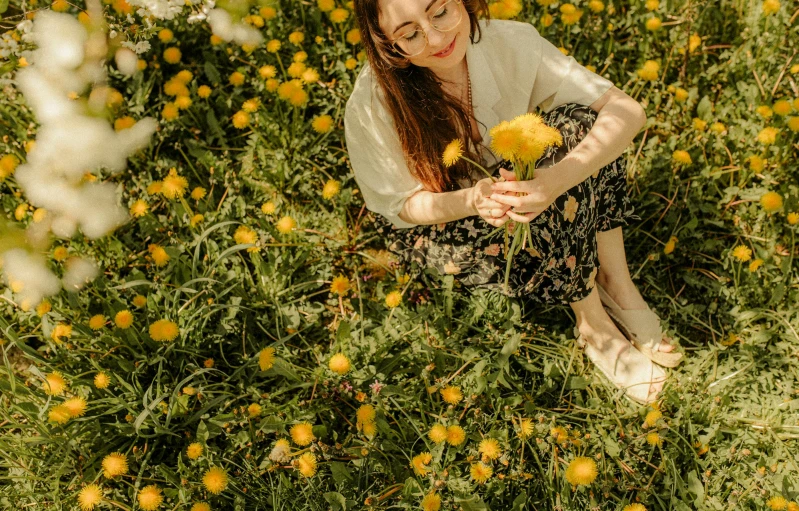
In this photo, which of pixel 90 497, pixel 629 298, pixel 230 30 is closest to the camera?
pixel 90 497

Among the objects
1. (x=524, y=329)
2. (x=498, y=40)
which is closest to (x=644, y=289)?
(x=524, y=329)

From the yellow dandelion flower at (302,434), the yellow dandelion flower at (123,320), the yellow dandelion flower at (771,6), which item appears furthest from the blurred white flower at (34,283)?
the yellow dandelion flower at (771,6)

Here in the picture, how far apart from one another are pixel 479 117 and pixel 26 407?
1.58 meters

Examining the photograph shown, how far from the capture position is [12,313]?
2.15 m

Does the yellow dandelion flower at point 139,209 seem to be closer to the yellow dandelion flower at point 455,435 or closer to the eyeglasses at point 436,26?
the eyeglasses at point 436,26

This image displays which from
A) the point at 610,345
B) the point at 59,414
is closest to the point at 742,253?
the point at 610,345

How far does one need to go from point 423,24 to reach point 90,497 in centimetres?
155

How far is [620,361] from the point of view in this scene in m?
1.93

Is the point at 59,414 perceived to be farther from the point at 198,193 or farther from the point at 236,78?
the point at 236,78

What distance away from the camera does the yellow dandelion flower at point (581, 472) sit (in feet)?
5.08

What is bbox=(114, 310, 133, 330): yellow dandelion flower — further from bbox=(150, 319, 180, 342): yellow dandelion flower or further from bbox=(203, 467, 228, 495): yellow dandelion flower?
bbox=(203, 467, 228, 495): yellow dandelion flower

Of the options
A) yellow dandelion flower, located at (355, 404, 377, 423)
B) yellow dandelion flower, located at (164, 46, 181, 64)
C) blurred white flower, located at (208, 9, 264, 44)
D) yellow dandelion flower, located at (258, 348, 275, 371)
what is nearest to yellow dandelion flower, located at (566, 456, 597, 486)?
yellow dandelion flower, located at (355, 404, 377, 423)

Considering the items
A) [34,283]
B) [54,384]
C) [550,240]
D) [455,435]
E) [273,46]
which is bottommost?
[455,435]

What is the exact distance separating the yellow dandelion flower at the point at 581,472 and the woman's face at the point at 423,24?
1.11 m
